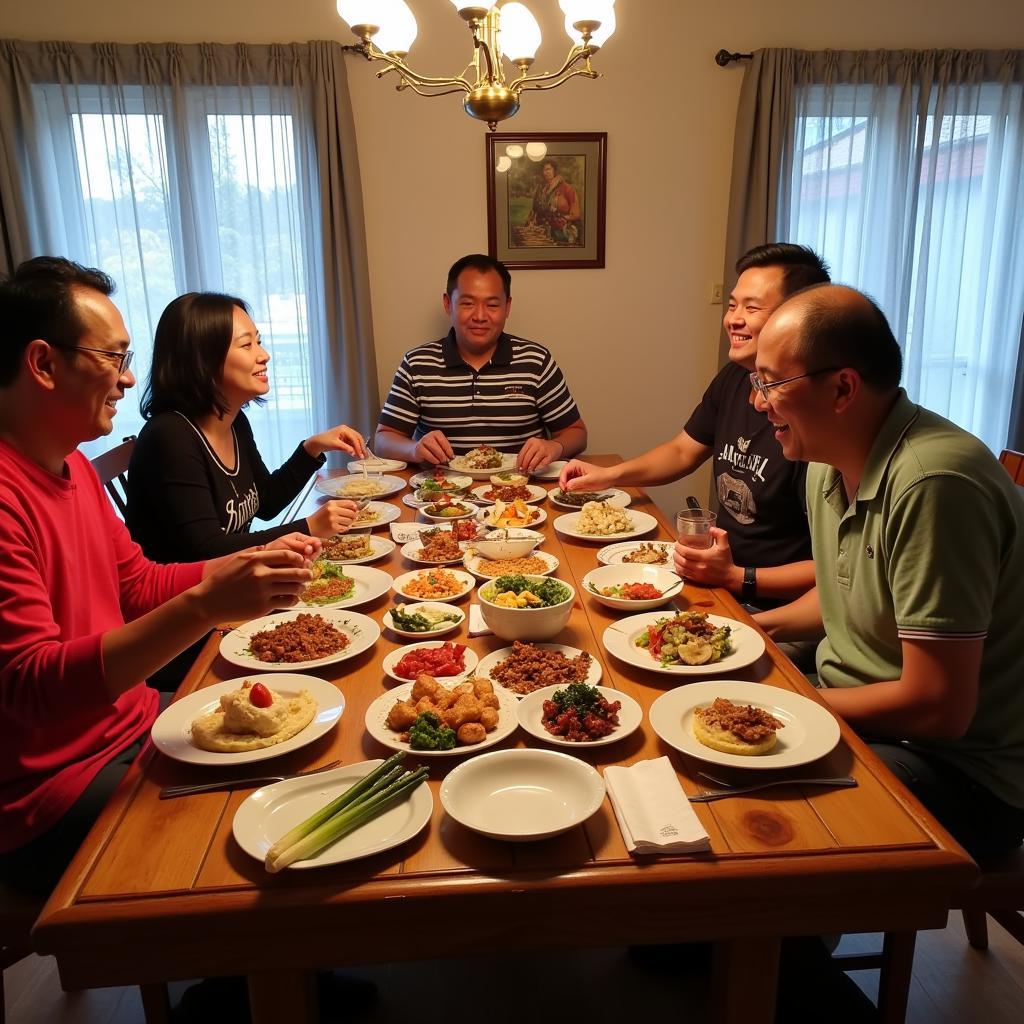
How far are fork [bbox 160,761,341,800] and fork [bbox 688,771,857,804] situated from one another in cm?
55

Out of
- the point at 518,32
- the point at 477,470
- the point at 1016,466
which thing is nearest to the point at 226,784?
the point at 477,470

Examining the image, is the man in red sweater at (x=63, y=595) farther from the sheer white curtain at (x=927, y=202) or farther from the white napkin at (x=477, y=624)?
the sheer white curtain at (x=927, y=202)

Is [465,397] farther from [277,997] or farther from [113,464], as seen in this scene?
[277,997]

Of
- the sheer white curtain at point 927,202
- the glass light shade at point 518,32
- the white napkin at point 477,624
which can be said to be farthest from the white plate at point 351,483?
the sheer white curtain at point 927,202

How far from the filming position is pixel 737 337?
2.36m

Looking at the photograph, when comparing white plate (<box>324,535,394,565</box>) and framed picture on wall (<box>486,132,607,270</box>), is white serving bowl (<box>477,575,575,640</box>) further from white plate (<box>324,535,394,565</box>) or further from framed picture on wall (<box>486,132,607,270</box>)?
framed picture on wall (<box>486,132,607,270</box>)

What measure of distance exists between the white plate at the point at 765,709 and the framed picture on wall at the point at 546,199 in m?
3.27

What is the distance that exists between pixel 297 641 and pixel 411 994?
986mm

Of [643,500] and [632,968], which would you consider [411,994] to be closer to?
[632,968]

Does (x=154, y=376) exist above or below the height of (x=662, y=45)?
below

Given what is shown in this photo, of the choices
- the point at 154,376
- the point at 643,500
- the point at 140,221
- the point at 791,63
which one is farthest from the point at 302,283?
the point at 791,63

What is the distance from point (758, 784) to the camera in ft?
3.71

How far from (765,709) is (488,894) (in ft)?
1.99

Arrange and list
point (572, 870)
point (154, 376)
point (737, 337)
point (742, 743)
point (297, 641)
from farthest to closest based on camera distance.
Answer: point (737, 337)
point (154, 376)
point (297, 641)
point (742, 743)
point (572, 870)
